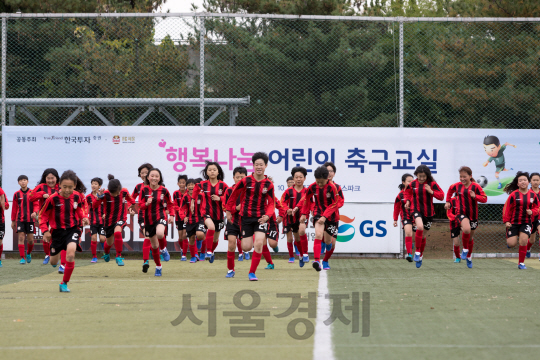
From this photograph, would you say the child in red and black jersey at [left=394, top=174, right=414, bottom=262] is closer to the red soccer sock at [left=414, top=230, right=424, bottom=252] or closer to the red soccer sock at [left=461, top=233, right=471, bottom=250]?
the red soccer sock at [left=414, top=230, right=424, bottom=252]

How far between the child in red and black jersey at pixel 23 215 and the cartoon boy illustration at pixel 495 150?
34.2 feet

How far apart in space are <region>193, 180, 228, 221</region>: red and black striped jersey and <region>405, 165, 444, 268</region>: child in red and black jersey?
379cm

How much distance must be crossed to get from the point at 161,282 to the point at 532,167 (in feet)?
31.7

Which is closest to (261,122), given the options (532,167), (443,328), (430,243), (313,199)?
(313,199)

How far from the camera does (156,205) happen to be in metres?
12.3

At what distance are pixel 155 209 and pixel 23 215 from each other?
4.72 metres

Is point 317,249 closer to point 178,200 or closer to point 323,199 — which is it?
point 323,199

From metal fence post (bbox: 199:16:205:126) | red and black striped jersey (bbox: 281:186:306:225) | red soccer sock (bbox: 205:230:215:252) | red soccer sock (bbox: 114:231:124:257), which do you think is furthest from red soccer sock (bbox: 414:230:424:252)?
red soccer sock (bbox: 114:231:124:257)

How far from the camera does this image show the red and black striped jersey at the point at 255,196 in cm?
1084

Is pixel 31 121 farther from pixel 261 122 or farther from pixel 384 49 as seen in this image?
pixel 384 49

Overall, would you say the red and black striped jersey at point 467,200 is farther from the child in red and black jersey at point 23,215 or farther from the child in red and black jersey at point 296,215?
the child in red and black jersey at point 23,215

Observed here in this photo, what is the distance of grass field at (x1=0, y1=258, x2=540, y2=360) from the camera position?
5.45 m

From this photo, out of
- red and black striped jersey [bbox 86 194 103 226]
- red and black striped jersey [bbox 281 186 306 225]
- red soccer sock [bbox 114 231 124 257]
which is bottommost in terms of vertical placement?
red soccer sock [bbox 114 231 124 257]

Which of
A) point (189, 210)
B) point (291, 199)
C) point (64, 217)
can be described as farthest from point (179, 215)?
point (64, 217)
